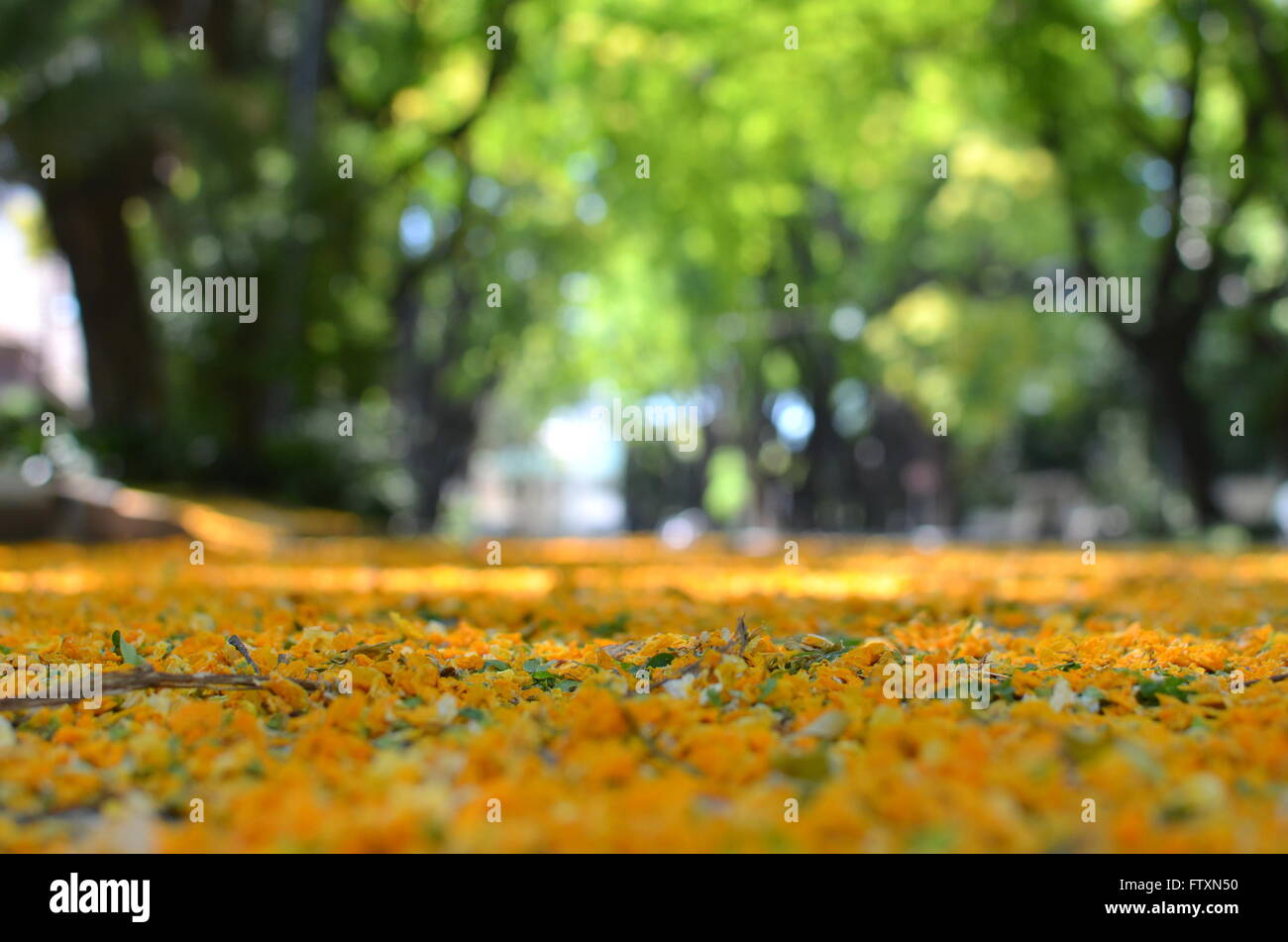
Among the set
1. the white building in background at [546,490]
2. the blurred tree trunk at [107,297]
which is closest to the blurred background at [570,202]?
the blurred tree trunk at [107,297]

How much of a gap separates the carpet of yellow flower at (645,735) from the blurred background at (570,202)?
823 cm

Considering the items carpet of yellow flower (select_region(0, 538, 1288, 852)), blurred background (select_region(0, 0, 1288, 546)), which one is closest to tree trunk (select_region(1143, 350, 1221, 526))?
blurred background (select_region(0, 0, 1288, 546))

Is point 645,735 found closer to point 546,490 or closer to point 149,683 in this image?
point 149,683

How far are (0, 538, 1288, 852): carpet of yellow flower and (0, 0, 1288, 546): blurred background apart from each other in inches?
324

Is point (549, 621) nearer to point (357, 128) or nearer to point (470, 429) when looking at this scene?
point (357, 128)

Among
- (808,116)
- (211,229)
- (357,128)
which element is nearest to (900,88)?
(808,116)

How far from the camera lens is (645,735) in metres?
2.65

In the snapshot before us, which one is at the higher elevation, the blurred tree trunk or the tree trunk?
the blurred tree trunk

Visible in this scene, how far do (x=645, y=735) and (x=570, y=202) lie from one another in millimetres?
23086

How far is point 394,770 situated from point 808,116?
1641cm

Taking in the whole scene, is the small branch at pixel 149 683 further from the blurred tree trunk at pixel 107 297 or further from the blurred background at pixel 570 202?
the blurred tree trunk at pixel 107 297

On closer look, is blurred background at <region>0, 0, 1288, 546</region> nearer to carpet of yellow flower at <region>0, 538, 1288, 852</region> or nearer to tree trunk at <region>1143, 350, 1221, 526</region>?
tree trunk at <region>1143, 350, 1221, 526</region>

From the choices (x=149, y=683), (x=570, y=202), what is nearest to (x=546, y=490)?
(x=570, y=202)

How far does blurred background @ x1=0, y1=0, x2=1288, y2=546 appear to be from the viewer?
46.7 feet
